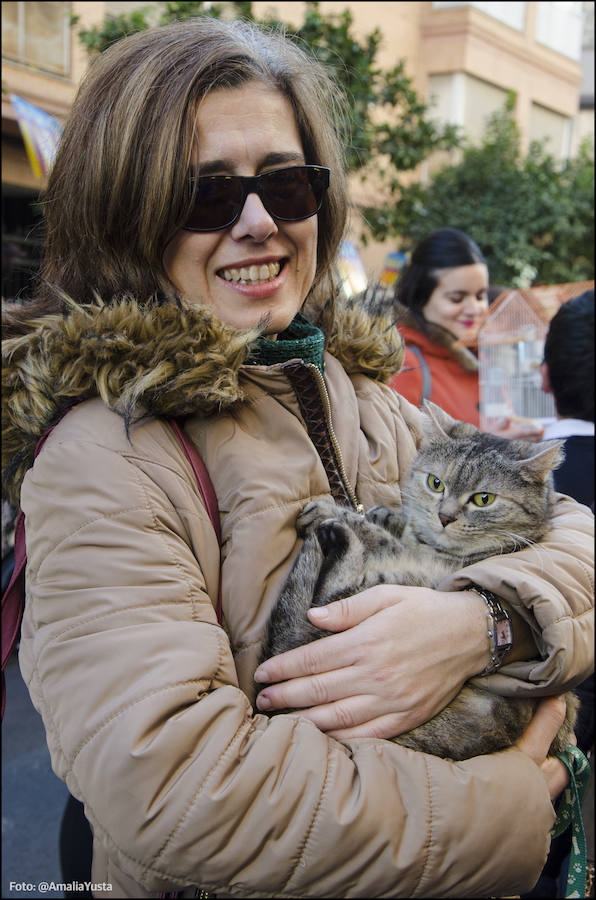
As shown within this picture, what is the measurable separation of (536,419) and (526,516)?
3.37 ft

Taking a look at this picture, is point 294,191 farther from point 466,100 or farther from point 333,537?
point 466,100

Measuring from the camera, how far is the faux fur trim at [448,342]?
8.78ft

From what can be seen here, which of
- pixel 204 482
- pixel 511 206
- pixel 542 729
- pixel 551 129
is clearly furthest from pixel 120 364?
pixel 551 129

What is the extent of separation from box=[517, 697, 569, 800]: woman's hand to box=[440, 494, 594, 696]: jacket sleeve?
76 mm

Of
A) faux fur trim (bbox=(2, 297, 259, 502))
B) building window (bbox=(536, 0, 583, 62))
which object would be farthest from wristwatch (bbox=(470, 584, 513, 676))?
building window (bbox=(536, 0, 583, 62))

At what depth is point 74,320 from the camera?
1479mm

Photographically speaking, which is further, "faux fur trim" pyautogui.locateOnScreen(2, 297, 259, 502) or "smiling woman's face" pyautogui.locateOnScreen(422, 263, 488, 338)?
"smiling woman's face" pyautogui.locateOnScreen(422, 263, 488, 338)

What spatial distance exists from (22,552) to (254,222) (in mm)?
838

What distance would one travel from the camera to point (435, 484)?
1.87 meters

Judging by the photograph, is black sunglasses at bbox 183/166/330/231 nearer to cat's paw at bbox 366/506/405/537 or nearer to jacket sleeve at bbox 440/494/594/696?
cat's paw at bbox 366/506/405/537

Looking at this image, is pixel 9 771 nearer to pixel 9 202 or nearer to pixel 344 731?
pixel 344 731

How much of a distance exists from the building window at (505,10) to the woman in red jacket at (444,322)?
286 cm

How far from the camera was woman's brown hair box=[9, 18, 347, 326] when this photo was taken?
1.52 metres

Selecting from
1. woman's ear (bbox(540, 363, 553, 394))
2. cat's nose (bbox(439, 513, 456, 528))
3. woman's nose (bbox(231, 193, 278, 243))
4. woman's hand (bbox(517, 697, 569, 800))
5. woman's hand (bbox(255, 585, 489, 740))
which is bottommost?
woman's hand (bbox(517, 697, 569, 800))
